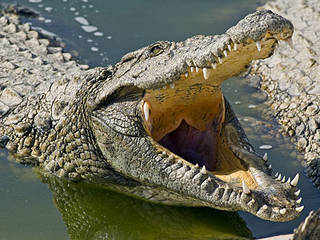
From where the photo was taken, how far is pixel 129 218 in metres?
5.15

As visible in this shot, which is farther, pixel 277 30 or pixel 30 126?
pixel 30 126

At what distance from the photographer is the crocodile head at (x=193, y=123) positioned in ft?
13.6

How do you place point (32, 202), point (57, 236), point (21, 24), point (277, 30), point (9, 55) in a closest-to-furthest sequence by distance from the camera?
point (277, 30) < point (57, 236) < point (32, 202) < point (9, 55) < point (21, 24)

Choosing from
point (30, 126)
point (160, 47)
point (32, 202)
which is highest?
point (160, 47)

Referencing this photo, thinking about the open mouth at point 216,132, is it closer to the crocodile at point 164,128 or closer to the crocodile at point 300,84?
the crocodile at point 164,128

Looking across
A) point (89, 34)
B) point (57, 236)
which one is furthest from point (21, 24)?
point (57, 236)

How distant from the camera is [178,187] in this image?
4.54 meters

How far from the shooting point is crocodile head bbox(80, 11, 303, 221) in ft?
13.6

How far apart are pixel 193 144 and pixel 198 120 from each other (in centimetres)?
22

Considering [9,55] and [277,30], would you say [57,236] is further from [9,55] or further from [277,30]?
[9,55]

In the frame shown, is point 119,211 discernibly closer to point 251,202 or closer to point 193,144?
point 193,144

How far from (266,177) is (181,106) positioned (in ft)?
3.54

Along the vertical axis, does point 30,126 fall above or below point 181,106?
below

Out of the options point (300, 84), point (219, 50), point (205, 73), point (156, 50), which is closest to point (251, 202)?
point (205, 73)
